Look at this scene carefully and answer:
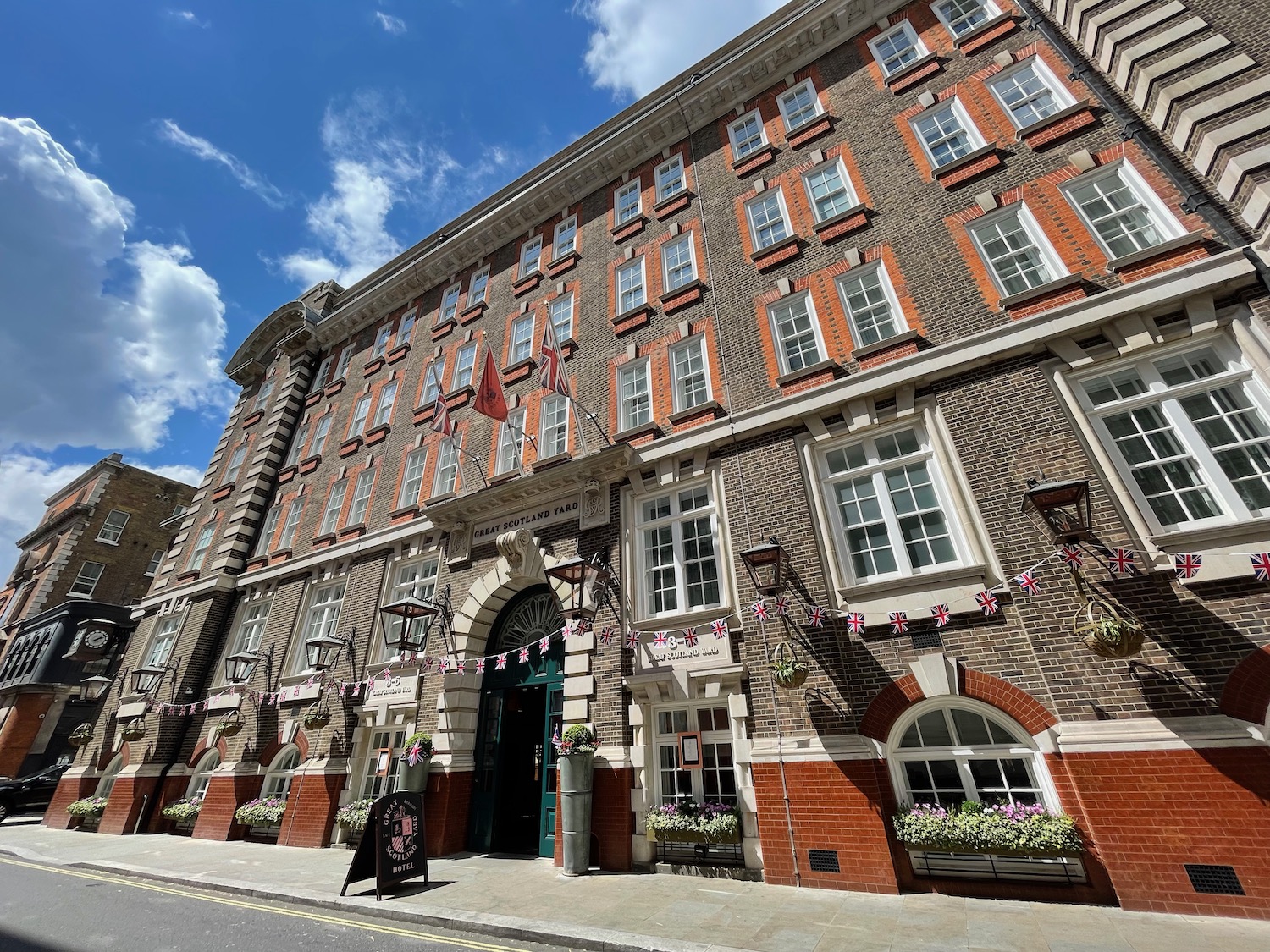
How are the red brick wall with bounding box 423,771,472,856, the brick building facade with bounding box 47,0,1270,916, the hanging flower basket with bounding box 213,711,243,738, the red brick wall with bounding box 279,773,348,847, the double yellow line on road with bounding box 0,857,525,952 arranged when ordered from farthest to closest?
the hanging flower basket with bounding box 213,711,243,738, the red brick wall with bounding box 279,773,348,847, the red brick wall with bounding box 423,771,472,856, the brick building facade with bounding box 47,0,1270,916, the double yellow line on road with bounding box 0,857,525,952

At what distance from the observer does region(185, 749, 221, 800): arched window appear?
1673 centimetres

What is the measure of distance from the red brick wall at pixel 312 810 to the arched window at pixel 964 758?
1275cm

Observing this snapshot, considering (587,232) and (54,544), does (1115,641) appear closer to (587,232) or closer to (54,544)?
(587,232)

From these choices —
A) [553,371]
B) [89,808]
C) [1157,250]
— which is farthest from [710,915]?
[89,808]

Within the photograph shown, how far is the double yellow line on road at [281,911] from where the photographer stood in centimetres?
610

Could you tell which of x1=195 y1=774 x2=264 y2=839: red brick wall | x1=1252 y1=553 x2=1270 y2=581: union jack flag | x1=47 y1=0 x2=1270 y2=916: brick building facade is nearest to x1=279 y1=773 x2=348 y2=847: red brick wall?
x1=47 y1=0 x2=1270 y2=916: brick building facade

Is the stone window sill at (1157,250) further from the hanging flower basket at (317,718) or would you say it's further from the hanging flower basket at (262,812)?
the hanging flower basket at (262,812)

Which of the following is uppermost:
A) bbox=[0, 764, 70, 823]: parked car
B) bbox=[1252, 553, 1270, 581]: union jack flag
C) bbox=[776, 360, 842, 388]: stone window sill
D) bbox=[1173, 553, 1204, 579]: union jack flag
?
bbox=[776, 360, 842, 388]: stone window sill

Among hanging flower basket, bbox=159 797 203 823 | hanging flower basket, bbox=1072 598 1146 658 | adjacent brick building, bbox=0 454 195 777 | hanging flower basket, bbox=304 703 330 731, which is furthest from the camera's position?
adjacent brick building, bbox=0 454 195 777

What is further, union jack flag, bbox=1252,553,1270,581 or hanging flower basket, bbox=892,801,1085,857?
hanging flower basket, bbox=892,801,1085,857

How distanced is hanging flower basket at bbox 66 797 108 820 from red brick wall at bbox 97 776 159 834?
40 cm

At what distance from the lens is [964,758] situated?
781 centimetres

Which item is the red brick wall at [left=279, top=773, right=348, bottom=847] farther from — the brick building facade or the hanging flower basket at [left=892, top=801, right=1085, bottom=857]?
the hanging flower basket at [left=892, top=801, right=1085, bottom=857]

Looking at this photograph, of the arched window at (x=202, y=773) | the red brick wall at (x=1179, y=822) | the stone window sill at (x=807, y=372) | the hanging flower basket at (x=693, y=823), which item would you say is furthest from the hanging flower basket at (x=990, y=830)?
the arched window at (x=202, y=773)
